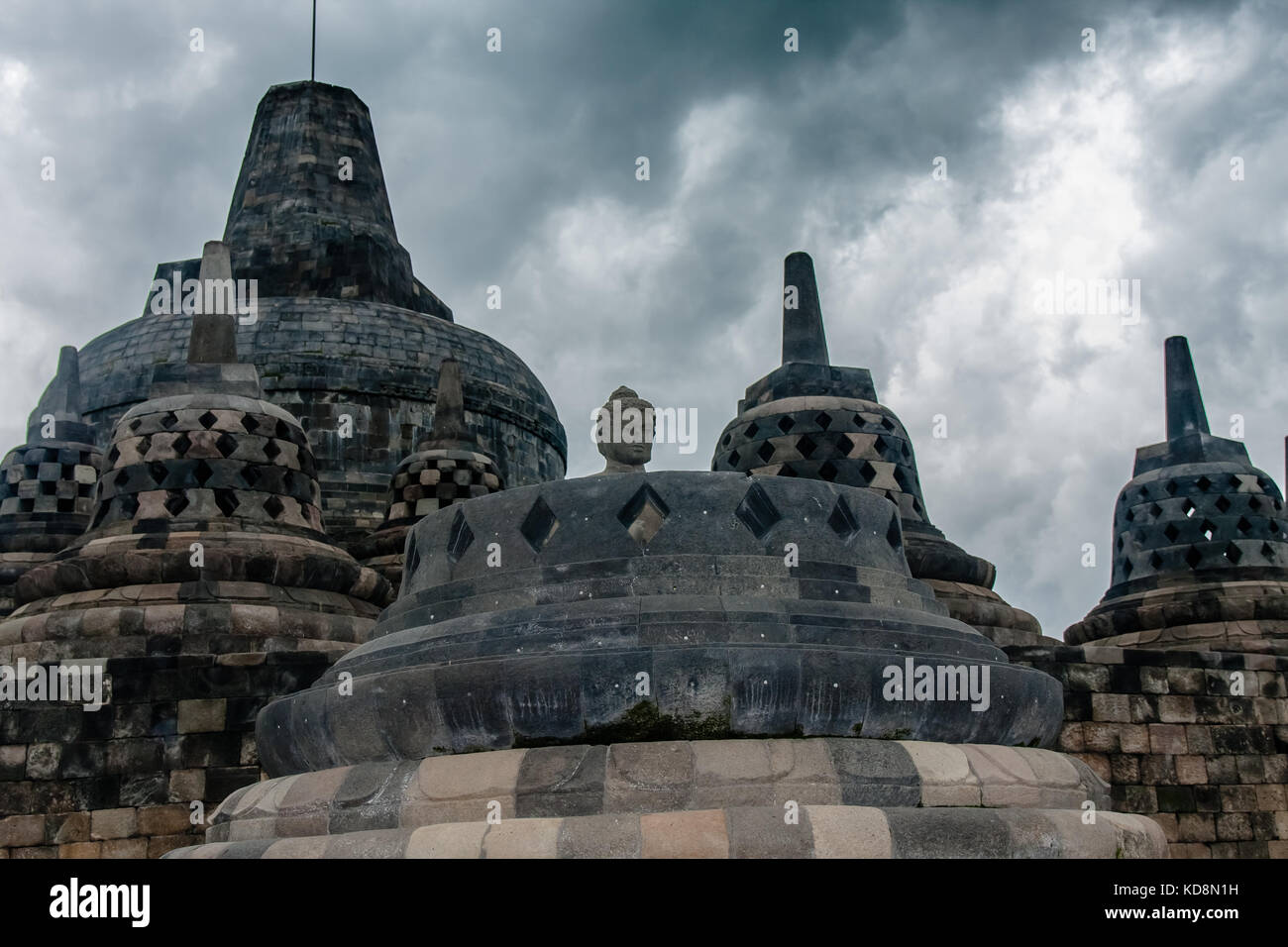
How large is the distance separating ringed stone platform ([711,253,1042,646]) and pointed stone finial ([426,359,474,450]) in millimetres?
6020

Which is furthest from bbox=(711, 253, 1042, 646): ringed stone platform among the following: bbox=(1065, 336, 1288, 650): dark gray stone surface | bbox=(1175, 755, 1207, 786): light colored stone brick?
bbox=(1065, 336, 1288, 650): dark gray stone surface

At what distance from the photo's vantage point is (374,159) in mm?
25031

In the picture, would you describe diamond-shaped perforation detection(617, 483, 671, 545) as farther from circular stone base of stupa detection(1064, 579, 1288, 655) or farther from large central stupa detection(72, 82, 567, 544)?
large central stupa detection(72, 82, 567, 544)

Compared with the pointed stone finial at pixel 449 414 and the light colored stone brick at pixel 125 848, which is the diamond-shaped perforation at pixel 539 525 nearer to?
the light colored stone brick at pixel 125 848

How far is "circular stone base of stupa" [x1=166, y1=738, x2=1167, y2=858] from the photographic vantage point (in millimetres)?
4465

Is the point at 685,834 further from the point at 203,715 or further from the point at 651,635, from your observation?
the point at 203,715

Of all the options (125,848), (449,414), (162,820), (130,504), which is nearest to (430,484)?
(449,414)

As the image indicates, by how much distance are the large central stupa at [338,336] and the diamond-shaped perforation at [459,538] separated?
→ 12115 millimetres

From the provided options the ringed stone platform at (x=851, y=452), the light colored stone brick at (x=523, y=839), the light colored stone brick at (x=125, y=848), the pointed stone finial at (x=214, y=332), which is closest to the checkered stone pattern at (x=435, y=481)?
the pointed stone finial at (x=214, y=332)

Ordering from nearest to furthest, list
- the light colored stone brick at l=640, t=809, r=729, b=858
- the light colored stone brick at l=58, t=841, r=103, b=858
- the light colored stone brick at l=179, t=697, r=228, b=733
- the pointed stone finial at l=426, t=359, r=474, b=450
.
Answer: the light colored stone brick at l=640, t=809, r=729, b=858 → the light colored stone brick at l=58, t=841, r=103, b=858 → the light colored stone brick at l=179, t=697, r=228, b=733 → the pointed stone finial at l=426, t=359, r=474, b=450

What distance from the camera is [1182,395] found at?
14.8 meters

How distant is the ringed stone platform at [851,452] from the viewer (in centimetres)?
1145

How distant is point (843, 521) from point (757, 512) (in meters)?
0.46
